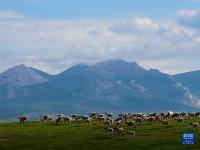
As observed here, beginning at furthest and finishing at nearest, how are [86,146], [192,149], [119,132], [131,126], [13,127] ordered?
[13,127], [131,126], [119,132], [86,146], [192,149]

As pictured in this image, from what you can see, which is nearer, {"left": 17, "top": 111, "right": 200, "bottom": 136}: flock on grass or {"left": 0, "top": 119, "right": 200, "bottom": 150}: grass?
{"left": 0, "top": 119, "right": 200, "bottom": 150}: grass

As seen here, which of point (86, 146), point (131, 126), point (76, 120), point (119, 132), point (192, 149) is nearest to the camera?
point (192, 149)

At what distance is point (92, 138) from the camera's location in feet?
283

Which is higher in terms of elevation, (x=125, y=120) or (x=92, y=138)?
(x=125, y=120)

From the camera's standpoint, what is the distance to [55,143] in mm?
83312

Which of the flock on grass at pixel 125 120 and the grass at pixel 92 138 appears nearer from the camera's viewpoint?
the grass at pixel 92 138

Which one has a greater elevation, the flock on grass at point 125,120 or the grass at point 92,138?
the flock on grass at point 125,120

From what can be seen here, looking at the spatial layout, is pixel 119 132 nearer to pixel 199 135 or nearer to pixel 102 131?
pixel 102 131

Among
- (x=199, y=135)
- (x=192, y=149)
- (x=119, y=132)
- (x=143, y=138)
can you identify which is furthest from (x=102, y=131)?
(x=192, y=149)

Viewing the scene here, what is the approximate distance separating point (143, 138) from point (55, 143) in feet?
43.0

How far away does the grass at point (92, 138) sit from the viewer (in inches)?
3073

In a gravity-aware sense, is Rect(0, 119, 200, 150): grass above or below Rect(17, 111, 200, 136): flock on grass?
below

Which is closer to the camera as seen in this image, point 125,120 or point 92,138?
point 92,138

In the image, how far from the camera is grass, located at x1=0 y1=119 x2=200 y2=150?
78.1 meters
